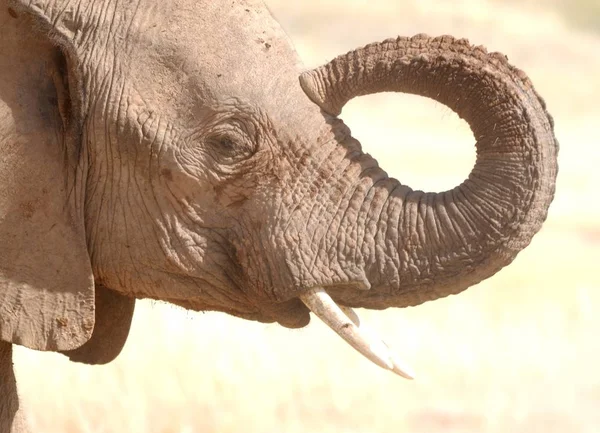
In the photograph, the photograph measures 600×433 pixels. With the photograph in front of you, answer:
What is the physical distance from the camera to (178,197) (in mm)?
5035

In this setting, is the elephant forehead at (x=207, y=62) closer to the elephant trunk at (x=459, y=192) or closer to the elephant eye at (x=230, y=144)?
the elephant eye at (x=230, y=144)

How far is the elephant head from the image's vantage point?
16.1 feet

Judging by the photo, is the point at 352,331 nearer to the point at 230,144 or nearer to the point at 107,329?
the point at 230,144

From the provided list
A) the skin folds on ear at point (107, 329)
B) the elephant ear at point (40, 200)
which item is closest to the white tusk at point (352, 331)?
the elephant ear at point (40, 200)

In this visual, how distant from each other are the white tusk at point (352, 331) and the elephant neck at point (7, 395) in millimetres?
1239

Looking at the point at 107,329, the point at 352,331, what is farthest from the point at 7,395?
the point at 352,331

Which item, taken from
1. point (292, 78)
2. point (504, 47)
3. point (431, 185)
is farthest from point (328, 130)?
point (504, 47)

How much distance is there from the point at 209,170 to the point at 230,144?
0.11 m

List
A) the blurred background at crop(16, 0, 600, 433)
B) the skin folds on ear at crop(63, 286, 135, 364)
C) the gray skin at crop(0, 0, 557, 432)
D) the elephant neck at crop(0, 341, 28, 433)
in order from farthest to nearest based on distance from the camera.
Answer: the blurred background at crop(16, 0, 600, 433) → the skin folds on ear at crop(63, 286, 135, 364) → the elephant neck at crop(0, 341, 28, 433) → the gray skin at crop(0, 0, 557, 432)

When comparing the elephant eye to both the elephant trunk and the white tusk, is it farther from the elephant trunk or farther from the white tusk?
the white tusk

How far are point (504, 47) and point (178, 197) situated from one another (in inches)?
1244

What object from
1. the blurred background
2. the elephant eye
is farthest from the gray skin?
the blurred background

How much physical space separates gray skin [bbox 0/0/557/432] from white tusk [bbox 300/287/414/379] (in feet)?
0.16

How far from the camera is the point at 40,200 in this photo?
5.00m
